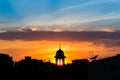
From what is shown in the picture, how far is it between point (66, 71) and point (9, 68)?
28.2 feet

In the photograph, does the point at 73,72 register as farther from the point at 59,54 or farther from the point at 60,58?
the point at 59,54

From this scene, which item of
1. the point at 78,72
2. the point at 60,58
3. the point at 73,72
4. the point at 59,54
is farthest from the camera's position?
the point at 59,54

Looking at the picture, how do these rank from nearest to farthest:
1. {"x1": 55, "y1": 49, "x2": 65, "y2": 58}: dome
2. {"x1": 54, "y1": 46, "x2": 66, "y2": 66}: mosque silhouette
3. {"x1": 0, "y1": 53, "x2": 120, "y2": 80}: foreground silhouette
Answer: {"x1": 0, "y1": 53, "x2": 120, "y2": 80}: foreground silhouette, {"x1": 54, "y1": 46, "x2": 66, "y2": 66}: mosque silhouette, {"x1": 55, "y1": 49, "x2": 65, "y2": 58}: dome

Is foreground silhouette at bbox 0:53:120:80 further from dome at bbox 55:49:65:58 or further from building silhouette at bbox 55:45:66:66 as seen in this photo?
dome at bbox 55:49:65:58

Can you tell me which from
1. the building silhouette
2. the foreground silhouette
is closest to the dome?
the building silhouette

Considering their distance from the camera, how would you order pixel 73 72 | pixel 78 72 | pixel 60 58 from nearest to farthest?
pixel 73 72
pixel 78 72
pixel 60 58

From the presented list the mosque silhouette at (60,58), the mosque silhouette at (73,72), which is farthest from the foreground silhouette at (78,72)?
the mosque silhouette at (60,58)

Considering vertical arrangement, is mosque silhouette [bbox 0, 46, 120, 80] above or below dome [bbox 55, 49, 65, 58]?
below

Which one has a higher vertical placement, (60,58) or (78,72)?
(60,58)

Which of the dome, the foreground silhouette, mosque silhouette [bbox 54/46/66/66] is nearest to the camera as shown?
the foreground silhouette

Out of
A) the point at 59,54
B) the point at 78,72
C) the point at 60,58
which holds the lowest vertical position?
the point at 78,72

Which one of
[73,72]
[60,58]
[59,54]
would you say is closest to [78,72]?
[73,72]

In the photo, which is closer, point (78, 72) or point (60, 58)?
point (78, 72)

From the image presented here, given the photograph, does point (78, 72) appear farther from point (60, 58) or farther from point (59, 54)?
point (59, 54)
